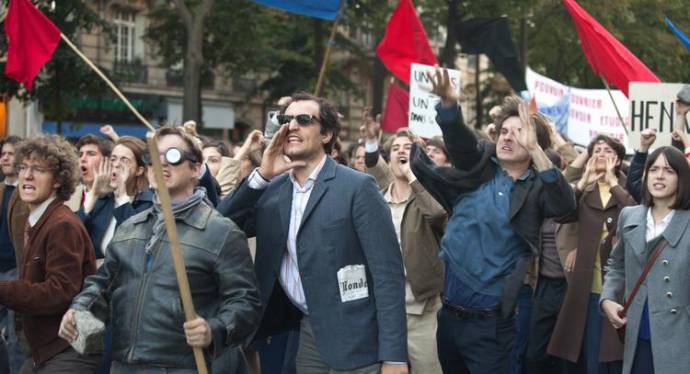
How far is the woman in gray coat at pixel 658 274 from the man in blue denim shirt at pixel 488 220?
1.62ft

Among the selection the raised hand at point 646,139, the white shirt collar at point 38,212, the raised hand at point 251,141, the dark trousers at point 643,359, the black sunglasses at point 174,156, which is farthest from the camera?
the raised hand at point 646,139

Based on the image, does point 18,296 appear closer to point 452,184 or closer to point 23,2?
point 452,184

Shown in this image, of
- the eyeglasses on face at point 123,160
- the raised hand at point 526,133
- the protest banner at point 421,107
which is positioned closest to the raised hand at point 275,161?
the raised hand at point 526,133

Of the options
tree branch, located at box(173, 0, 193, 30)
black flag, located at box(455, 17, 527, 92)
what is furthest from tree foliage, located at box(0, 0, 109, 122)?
black flag, located at box(455, 17, 527, 92)

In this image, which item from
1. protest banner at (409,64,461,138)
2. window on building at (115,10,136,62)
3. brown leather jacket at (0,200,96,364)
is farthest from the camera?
window on building at (115,10,136,62)

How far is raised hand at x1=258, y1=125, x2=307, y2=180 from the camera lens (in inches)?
218

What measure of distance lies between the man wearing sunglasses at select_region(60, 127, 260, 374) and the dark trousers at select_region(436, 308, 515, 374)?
146 cm

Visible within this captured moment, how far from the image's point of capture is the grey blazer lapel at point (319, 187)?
5434 millimetres

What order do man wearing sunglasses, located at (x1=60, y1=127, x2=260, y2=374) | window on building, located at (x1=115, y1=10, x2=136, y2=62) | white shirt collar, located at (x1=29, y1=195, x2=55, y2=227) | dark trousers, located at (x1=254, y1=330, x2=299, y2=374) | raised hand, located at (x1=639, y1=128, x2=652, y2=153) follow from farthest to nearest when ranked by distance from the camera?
window on building, located at (x1=115, y1=10, x2=136, y2=62) → raised hand, located at (x1=639, y1=128, x2=652, y2=153) → dark trousers, located at (x1=254, y1=330, x2=299, y2=374) → white shirt collar, located at (x1=29, y1=195, x2=55, y2=227) → man wearing sunglasses, located at (x1=60, y1=127, x2=260, y2=374)

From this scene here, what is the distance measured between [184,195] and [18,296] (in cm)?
119

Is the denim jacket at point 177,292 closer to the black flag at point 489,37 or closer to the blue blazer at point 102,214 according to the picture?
the blue blazer at point 102,214

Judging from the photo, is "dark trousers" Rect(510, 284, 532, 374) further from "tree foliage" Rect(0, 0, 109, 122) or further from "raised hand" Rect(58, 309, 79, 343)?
"tree foliage" Rect(0, 0, 109, 122)

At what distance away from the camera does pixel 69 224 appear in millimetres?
6117

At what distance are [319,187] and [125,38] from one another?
3716 centimetres
